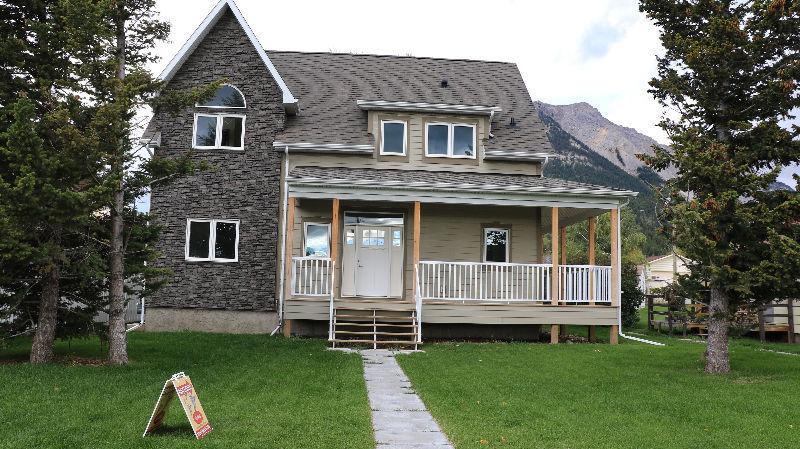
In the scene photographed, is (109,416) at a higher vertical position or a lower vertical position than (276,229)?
lower

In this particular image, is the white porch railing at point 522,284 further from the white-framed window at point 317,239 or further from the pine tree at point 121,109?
the pine tree at point 121,109

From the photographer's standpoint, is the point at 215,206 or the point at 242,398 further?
the point at 215,206

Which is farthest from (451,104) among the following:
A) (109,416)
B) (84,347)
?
(109,416)

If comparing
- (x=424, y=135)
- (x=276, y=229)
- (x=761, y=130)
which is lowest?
(x=276, y=229)

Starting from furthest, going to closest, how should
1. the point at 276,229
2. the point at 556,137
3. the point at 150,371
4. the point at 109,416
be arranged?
1. the point at 556,137
2. the point at 276,229
3. the point at 150,371
4. the point at 109,416

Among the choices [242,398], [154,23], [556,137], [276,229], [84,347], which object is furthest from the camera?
[556,137]

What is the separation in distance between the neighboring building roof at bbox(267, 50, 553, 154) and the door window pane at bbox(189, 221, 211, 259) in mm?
3061

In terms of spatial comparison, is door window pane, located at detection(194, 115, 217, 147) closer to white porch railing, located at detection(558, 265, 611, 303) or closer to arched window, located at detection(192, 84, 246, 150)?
arched window, located at detection(192, 84, 246, 150)

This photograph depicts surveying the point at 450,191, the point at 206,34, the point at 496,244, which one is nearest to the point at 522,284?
the point at 496,244

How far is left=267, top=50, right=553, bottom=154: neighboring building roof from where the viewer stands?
18938mm

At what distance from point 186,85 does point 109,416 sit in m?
12.5

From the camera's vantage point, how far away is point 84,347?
1405 cm

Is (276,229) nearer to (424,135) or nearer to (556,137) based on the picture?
(424,135)

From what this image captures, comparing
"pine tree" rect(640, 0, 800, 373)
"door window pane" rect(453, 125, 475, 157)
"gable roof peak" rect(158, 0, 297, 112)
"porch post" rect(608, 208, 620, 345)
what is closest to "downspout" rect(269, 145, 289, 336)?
"gable roof peak" rect(158, 0, 297, 112)
